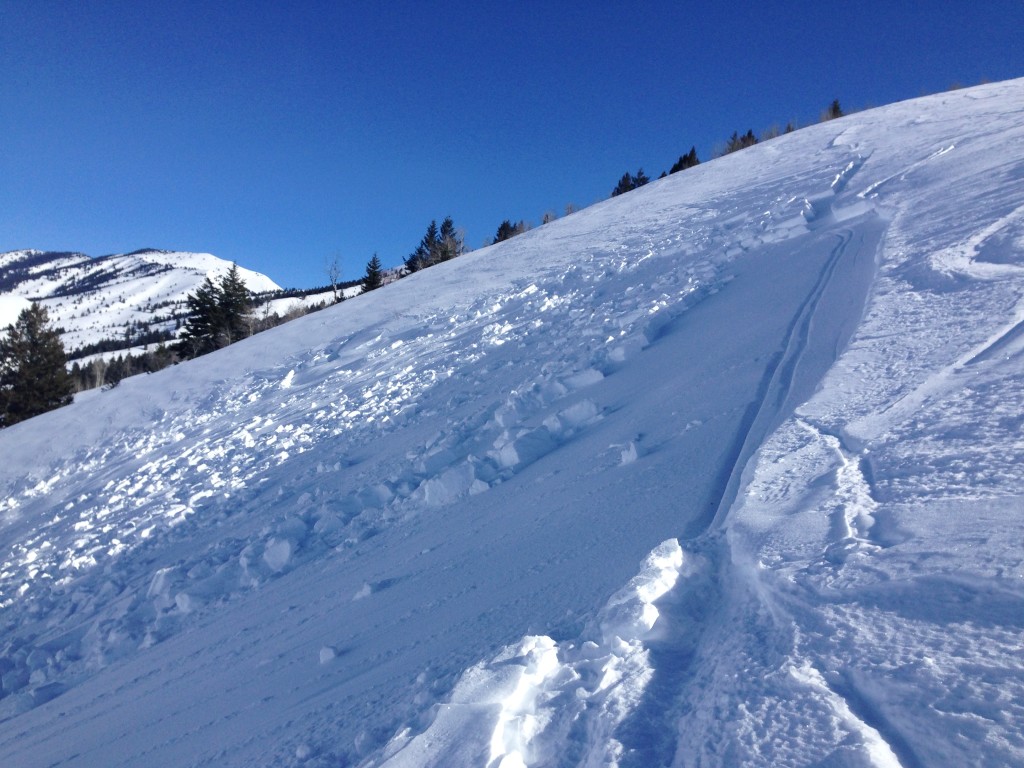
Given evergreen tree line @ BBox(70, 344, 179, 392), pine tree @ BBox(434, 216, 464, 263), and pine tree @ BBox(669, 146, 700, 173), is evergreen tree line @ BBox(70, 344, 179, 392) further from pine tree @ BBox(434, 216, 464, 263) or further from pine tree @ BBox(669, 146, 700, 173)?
pine tree @ BBox(669, 146, 700, 173)

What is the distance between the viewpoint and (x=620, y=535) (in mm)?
3473

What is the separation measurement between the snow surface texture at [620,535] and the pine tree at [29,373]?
2103 centimetres

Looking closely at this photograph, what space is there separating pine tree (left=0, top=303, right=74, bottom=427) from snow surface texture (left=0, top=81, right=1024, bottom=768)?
69.0 feet

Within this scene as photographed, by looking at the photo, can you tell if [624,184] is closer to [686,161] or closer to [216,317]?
[686,161]

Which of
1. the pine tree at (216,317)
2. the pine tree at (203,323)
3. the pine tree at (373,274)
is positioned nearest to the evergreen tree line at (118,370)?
the pine tree at (203,323)

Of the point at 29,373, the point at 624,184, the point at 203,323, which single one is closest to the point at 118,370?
the point at 29,373

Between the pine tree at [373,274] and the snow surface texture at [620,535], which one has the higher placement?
the pine tree at [373,274]

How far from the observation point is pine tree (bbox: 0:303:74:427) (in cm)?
2634

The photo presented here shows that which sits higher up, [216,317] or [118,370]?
[118,370]

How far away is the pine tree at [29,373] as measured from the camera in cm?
2634

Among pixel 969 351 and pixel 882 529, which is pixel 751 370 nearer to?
pixel 969 351

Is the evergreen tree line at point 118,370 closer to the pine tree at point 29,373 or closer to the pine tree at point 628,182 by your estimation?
the pine tree at point 29,373

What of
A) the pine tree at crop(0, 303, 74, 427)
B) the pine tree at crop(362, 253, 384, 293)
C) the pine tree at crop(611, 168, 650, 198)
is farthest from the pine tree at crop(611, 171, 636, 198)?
the pine tree at crop(0, 303, 74, 427)

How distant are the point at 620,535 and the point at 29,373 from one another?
111ft
